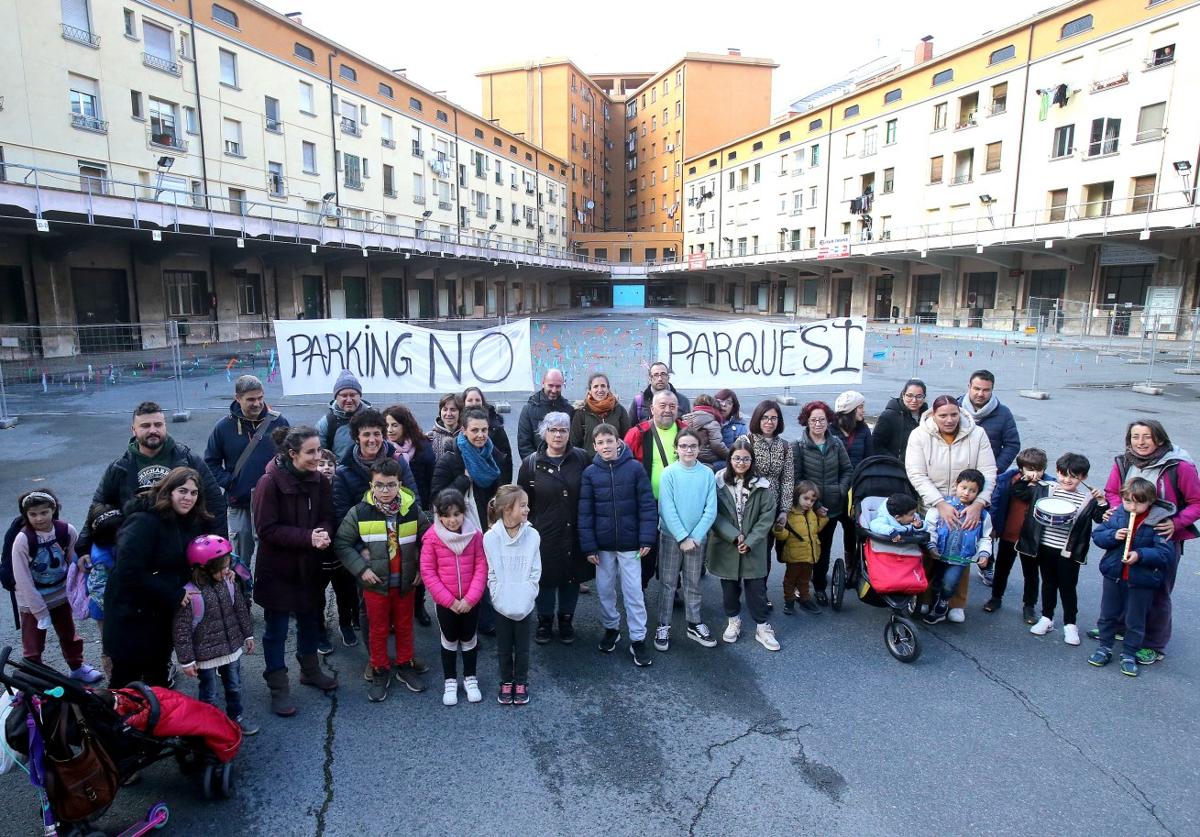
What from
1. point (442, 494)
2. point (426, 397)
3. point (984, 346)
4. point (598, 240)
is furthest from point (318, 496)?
point (598, 240)

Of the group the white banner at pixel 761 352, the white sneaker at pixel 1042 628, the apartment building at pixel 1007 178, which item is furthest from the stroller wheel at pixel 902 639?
the apartment building at pixel 1007 178

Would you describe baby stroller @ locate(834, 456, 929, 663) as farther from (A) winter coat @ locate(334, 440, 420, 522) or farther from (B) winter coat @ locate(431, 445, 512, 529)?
(A) winter coat @ locate(334, 440, 420, 522)

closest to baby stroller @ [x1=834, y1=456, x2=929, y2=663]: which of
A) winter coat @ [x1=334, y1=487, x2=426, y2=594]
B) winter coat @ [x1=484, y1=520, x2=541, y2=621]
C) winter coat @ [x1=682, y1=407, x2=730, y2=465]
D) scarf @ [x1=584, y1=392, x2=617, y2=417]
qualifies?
winter coat @ [x1=682, y1=407, x2=730, y2=465]

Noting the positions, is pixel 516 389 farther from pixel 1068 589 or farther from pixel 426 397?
pixel 1068 589

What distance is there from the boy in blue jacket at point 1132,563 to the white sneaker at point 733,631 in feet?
7.43

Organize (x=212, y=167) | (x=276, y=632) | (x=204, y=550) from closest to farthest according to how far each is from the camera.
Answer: (x=204, y=550) < (x=276, y=632) < (x=212, y=167)

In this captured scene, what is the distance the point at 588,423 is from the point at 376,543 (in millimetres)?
2236

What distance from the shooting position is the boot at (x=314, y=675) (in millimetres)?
4137

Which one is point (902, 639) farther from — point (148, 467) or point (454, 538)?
point (148, 467)

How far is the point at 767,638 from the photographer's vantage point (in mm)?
4637

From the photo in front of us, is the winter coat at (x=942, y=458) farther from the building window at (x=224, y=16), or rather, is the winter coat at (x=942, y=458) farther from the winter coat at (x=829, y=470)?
the building window at (x=224, y=16)

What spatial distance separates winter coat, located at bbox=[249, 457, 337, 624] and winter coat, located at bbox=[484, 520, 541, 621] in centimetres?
104

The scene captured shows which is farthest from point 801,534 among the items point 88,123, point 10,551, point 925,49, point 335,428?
point 925,49

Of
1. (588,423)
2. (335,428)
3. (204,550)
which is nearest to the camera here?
(204,550)
